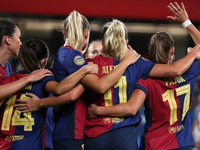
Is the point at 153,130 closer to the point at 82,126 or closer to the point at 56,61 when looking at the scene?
the point at 82,126

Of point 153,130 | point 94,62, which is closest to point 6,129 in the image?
point 94,62

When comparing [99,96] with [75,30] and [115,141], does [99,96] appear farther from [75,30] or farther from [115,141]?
[75,30]

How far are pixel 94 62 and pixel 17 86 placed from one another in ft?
2.09

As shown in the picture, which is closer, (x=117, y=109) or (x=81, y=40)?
(x=117, y=109)

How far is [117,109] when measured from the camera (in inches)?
88.0

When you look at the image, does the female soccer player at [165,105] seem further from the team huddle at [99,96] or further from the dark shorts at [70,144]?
the dark shorts at [70,144]

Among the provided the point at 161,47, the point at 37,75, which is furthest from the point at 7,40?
the point at 161,47

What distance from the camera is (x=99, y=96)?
2348 mm

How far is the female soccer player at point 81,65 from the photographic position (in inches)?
90.6

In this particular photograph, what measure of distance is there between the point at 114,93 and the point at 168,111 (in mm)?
475

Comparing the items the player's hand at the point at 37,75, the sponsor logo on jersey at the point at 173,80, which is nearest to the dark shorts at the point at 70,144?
the player's hand at the point at 37,75

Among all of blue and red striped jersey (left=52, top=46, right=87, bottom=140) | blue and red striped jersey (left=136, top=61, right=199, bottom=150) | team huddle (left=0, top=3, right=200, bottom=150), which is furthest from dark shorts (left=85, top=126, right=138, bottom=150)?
blue and red striped jersey (left=136, top=61, right=199, bottom=150)

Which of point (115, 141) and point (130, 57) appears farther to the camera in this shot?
point (130, 57)

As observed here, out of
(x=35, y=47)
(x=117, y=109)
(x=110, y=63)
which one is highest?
(x=35, y=47)
